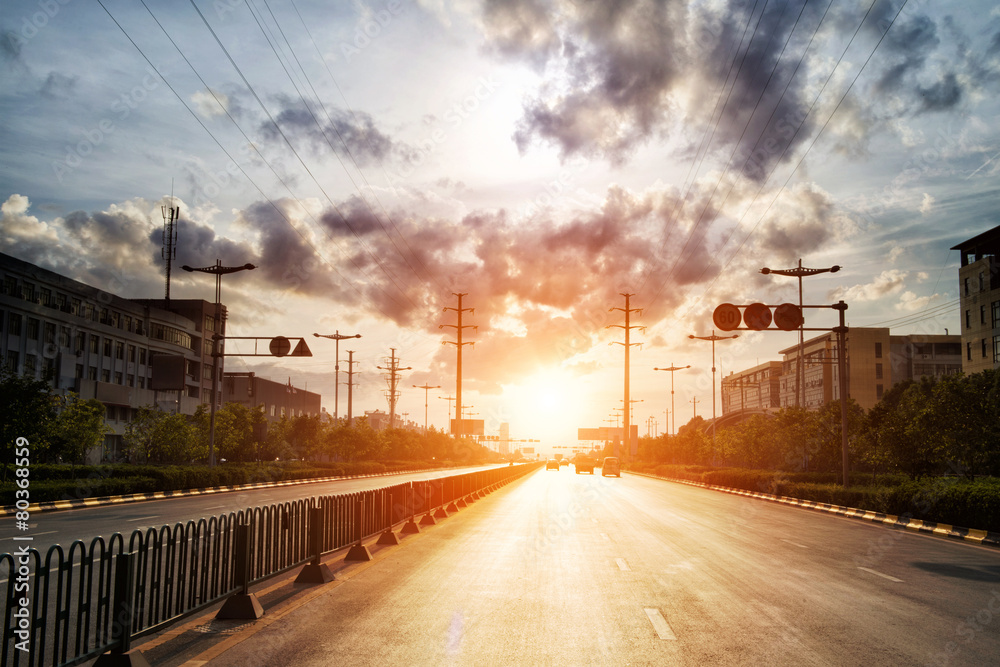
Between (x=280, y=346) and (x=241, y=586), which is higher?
(x=280, y=346)

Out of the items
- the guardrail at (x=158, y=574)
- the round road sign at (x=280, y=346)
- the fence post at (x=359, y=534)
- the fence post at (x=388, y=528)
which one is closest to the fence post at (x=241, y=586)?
the guardrail at (x=158, y=574)

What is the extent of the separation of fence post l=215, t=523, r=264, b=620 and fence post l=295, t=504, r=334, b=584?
251cm

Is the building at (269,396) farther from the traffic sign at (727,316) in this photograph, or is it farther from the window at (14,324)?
the traffic sign at (727,316)

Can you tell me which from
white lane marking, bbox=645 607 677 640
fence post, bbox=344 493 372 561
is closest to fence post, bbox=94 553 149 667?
white lane marking, bbox=645 607 677 640

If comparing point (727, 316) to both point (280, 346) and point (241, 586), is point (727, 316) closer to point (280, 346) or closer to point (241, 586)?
point (241, 586)

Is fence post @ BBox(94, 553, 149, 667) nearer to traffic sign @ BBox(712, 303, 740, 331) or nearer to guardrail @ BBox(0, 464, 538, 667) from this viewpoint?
guardrail @ BBox(0, 464, 538, 667)

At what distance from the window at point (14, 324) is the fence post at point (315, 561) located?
6737cm

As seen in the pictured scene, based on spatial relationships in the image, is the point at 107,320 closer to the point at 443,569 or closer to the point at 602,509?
the point at 602,509

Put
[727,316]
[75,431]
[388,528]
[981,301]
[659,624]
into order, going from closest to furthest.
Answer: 1. [659,624]
2. [388,528]
3. [727,316]
4. [75,431]
5. [981,301]

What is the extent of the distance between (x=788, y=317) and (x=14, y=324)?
66328 millimetres

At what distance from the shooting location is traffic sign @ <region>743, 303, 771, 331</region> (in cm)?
2625

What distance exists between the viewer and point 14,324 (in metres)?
68.0

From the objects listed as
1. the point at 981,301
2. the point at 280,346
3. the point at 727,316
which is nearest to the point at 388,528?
the point at 727,316

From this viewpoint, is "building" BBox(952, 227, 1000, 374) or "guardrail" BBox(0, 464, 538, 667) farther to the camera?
"building" BBox(952, 227, 1000, 374)
